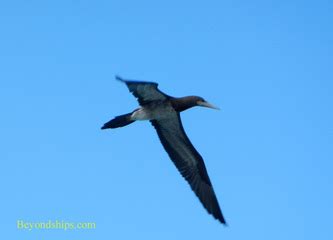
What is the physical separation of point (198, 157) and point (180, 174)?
707 millimetres

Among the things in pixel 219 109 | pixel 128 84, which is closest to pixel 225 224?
pixel 219 109

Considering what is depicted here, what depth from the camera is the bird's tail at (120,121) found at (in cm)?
1853

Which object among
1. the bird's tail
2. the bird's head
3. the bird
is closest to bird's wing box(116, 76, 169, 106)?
the bird

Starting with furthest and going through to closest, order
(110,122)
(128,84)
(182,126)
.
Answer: (182,126), (110,122), (128,84)

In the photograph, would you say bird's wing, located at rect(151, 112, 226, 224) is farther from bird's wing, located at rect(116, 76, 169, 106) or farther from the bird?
bird's wing, located at rect(116, 76, 169, 106)

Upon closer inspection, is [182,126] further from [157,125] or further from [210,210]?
[210,210]

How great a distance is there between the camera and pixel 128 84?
1723 cm

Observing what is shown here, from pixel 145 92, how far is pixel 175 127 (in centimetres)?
191

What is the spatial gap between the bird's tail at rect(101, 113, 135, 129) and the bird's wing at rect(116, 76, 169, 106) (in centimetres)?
52

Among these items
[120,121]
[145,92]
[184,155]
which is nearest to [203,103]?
[184,155]

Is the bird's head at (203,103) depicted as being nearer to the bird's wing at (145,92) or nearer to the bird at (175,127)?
the bird at (175,127)

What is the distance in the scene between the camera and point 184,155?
65.9 ft

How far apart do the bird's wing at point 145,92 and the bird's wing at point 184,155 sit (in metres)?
1.01

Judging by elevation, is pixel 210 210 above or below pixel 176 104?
below
